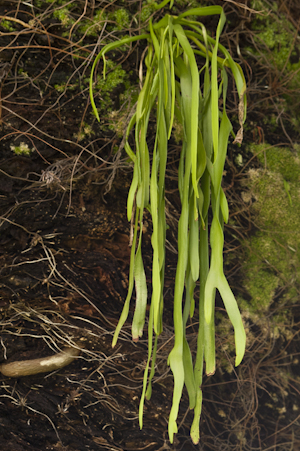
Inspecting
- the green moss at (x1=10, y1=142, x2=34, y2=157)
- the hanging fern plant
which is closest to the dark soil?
the green moss at (x1=10, y1=142, x2=34, y2=157)

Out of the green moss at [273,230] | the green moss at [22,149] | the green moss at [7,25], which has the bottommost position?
the green moss at [273,230]

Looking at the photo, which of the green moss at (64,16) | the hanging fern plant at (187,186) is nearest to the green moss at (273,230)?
the hanging fern plant at (187,186)

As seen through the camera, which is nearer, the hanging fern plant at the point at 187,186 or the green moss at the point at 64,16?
the hanging fern plant at the point at 187,186

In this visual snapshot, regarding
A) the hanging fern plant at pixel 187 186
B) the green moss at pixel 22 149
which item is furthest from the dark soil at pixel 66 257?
the hanging fern plant at pixel 187 186

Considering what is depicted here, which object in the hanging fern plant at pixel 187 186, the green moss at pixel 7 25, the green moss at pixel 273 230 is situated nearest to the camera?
the hanging fern plant at pixel 187 186

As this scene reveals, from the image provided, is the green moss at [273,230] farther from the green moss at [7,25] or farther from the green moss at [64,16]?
the green moss at [7,25]

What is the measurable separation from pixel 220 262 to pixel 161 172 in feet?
0.82

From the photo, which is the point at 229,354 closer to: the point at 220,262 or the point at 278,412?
the point at 278,412

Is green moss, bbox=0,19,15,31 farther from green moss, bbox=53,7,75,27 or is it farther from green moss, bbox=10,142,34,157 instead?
green moss, bbox=10,142,34,157

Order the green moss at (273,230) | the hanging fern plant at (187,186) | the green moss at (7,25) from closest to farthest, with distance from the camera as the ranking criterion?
1. the hanging fern plant at (187,186)
2. the green moss at (7,25)
3. the green moss at (273,230)

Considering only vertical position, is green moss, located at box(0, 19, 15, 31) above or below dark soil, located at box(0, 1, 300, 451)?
above

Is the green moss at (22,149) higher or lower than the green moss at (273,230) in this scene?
higher

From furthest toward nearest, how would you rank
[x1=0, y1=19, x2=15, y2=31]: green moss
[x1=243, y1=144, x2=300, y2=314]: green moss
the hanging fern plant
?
[x1=243, y1=144, x2=300, y2=314]: green moss < [x1=0, y1=19, x2=15, y2=31]: green moss < the hanging fern plant

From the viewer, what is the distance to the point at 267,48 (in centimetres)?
108
